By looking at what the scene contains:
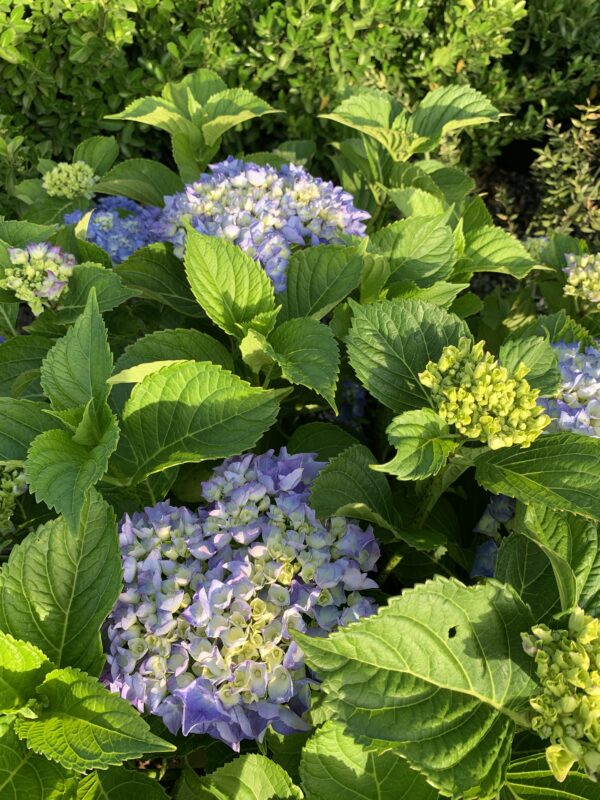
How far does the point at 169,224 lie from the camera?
181 centimetres

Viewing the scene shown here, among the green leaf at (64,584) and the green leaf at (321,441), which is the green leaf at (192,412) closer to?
the green leaf at (64,584)

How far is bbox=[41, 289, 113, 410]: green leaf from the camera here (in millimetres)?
1324

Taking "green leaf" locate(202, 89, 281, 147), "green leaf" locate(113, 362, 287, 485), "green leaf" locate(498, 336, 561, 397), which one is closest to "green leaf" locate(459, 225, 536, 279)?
"green leaf" locate(498, 336, 561, 397)

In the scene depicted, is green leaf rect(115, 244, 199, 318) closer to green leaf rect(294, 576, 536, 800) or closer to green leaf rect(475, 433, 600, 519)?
green leaf rect(475, 433, 600, 519)

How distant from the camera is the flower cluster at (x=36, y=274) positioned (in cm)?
152

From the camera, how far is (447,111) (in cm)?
221

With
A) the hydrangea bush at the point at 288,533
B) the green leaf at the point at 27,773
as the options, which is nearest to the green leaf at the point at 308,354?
the hydrangea bush at the point at 288,533

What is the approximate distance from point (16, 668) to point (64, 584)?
6.4 inches

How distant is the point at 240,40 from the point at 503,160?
1.85 metres

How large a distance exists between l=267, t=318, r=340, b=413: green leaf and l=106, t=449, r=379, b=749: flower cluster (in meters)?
0.20

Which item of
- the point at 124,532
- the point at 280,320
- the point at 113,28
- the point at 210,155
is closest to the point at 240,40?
the point at 113,28

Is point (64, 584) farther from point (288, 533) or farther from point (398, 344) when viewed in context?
point (398, 344)

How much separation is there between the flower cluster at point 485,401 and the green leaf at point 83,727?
0.69 metres

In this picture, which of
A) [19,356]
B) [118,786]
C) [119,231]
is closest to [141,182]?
[119,231]
